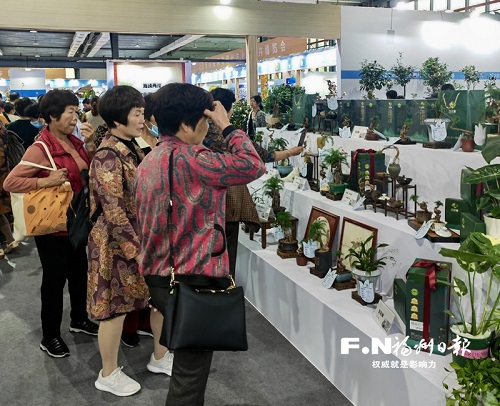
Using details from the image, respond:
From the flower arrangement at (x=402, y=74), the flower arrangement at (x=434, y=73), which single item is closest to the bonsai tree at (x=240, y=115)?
the flower arrangement at (x=402, y=74)

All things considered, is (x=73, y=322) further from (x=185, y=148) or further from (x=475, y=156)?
(x=475, y=156)

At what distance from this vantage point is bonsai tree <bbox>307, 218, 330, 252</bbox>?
10.2 ft

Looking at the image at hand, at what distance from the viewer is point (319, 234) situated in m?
3.12

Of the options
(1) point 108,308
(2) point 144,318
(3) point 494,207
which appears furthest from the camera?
(2) point 144,318

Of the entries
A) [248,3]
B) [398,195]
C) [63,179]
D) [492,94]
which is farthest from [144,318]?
[248,3]

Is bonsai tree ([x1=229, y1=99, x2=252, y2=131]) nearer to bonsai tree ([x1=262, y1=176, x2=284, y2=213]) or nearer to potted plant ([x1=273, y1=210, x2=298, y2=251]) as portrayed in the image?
bonsai tree ([x1=262, y1=176, x2=284, y2=213])

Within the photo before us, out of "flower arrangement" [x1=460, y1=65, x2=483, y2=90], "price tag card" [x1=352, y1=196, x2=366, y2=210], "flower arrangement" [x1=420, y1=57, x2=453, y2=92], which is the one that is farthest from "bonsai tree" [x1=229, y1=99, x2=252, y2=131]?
"flower arrangement" [x1=460, y1=65, x2=483, y2=90]

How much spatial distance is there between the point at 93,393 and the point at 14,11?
745 cm

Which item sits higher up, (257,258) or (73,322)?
(257,258)

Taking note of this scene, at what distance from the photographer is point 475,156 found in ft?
8.02

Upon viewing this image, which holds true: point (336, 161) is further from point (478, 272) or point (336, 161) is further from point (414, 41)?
point (414, 41)

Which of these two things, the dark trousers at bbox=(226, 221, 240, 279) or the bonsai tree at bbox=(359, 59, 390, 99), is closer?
the dark trousers at bbox=(226, 221, 240, 279)

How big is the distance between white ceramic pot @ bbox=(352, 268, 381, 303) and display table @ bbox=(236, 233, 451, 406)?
5 cm

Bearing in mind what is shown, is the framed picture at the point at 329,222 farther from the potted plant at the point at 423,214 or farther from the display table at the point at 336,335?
the potted plant at the point at 423,214
